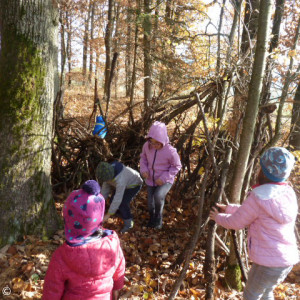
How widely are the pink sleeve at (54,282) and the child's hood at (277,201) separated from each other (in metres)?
1.36

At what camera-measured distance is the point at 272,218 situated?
73.6 inches

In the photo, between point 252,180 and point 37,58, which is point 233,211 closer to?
point 252,180

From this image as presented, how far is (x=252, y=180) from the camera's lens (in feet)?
11.1

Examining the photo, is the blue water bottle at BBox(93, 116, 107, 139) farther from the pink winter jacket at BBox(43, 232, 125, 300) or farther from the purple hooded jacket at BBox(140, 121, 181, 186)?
the pink winter jacket at BBox(43, 232, 125, 300)

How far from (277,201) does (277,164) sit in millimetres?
252

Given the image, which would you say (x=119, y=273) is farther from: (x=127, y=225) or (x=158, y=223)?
(x=158, y=223)

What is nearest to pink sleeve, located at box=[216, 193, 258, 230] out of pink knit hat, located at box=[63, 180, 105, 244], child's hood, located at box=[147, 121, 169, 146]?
pink knit hat, located at box=[63, 180, 105, 244]

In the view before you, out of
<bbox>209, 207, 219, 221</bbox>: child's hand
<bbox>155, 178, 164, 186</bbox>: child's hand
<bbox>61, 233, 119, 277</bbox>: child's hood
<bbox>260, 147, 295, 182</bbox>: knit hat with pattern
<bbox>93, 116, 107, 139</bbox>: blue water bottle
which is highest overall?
<bbox>93, 116, 107, 139</bbox>: blue water bottle

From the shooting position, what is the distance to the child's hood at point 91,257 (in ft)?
5.18

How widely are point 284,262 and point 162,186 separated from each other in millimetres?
1911

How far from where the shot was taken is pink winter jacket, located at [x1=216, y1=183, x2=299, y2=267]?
1.84 m

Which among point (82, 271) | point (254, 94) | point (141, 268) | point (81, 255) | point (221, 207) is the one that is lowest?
point (141, 268)

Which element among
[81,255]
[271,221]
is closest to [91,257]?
[81,255]

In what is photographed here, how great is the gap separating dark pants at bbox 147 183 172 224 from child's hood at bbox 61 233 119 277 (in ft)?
6.28
